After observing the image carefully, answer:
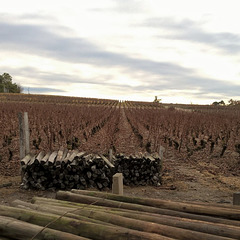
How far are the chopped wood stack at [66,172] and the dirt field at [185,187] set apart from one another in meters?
0.30

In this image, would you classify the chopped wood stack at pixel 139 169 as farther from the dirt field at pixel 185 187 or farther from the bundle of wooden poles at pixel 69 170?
the dirt field at pixel 185 187

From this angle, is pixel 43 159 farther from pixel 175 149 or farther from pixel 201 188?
pixel 175 149

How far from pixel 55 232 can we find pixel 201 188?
5.99 m

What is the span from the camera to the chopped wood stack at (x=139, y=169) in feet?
24.3

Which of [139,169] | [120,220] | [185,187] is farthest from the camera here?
[139,169]

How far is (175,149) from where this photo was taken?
12.5m

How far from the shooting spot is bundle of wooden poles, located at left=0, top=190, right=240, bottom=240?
194 centimetres

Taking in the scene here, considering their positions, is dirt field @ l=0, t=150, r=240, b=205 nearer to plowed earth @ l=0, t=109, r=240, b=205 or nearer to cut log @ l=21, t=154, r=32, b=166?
plowed earth @ l=0, t=109, r=240, b=205

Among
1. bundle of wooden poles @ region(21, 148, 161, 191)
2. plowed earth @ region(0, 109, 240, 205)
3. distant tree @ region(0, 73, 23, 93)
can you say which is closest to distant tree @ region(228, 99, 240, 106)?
plowed earth @ region(0, 109, 240, 205)

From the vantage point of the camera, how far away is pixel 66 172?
670 cm

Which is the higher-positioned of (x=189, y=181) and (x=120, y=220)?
(x=120, y=220)

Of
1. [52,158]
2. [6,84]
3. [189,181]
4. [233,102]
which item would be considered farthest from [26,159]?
[6,84]

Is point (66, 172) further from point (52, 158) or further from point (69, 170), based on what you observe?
point (52, 158)

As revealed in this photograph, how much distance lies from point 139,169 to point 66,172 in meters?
2.10
